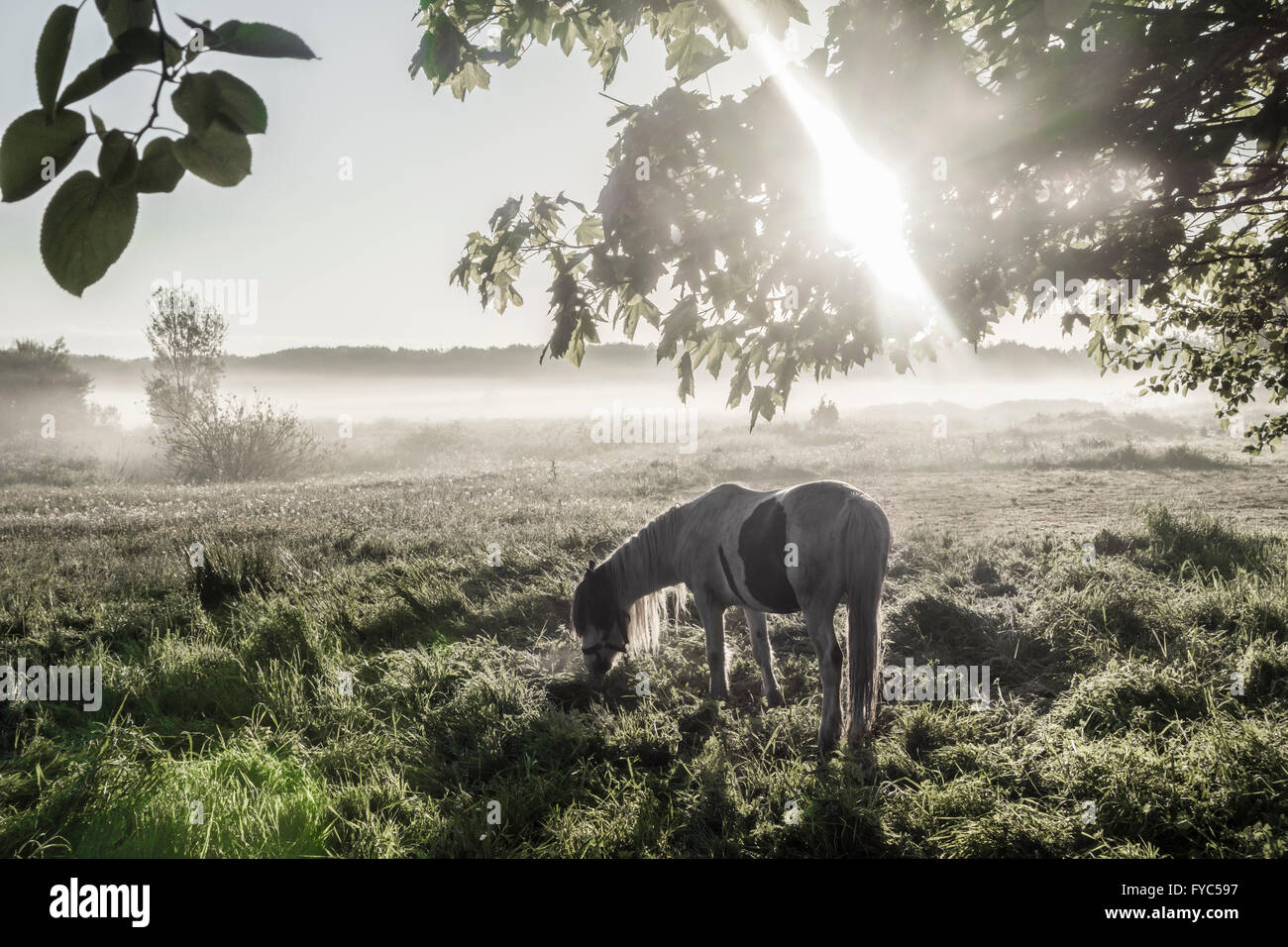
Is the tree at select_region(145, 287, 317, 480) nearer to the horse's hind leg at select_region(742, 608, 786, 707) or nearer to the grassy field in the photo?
the grassy field

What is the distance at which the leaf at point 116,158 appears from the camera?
632 mm

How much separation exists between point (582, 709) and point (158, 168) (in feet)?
15.6

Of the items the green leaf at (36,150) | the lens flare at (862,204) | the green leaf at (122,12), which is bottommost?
the green leaf at (36,150)

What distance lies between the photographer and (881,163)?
95.5 inches

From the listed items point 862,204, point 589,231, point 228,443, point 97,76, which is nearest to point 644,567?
point 589,231

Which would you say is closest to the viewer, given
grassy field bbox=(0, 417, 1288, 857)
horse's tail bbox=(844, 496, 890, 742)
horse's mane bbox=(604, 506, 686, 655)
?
grassy field bbox=(0, 417, 1288, 857)

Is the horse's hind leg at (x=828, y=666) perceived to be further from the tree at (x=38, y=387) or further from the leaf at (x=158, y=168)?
the tree at (x=38, y=387)

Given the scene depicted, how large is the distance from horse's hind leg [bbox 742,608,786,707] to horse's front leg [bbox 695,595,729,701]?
25 cm

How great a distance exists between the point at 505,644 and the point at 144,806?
A: 292cm

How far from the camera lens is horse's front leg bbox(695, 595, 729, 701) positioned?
4.99 metres

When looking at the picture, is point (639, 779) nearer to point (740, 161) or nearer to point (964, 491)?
point (740, 161)

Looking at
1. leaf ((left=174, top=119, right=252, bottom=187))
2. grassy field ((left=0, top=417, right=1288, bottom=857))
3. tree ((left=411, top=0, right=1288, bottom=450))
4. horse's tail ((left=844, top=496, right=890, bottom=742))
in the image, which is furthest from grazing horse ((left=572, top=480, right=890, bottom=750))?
leaf ((left=174, top=119, right=252, bottom=187))

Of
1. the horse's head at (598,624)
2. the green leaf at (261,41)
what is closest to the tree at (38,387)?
the horse's head at (598,624)
